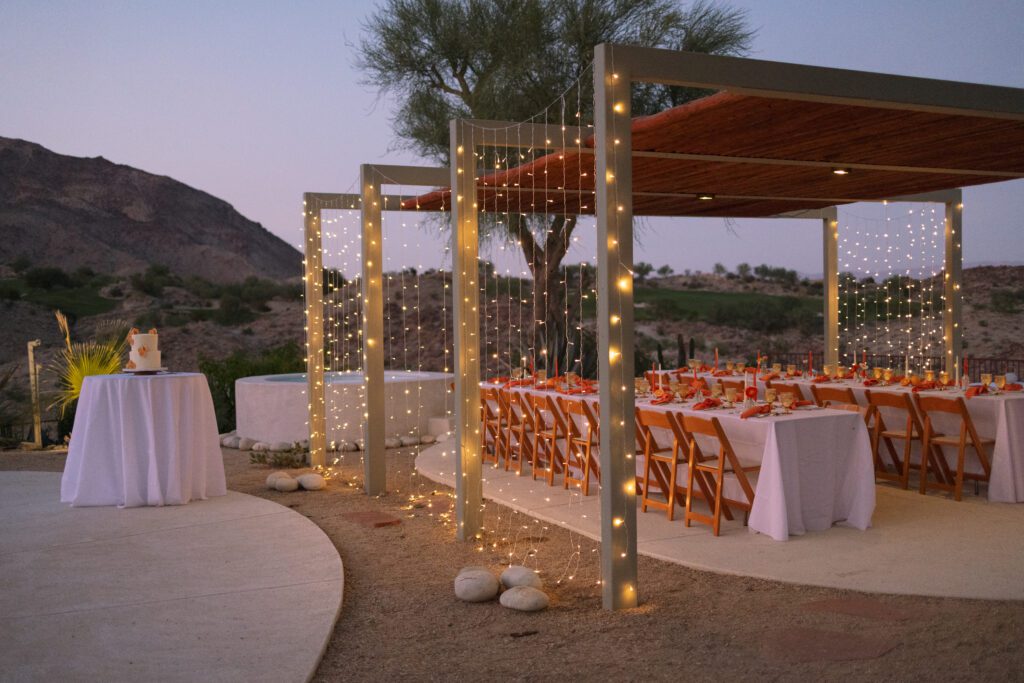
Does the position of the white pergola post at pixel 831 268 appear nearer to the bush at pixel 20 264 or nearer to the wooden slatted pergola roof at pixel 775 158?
the wooden slatted pergola roof at pixel 775 158

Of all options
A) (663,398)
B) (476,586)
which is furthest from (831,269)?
(476,586)

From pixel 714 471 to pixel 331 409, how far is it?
562 cm

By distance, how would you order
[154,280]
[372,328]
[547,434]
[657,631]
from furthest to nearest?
[154,280] < [547,434] < [372,328] < [657,631]

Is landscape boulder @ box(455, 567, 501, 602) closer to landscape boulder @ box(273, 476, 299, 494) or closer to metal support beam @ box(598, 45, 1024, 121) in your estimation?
metal support beam @ box(598, 45, 1024, 121)

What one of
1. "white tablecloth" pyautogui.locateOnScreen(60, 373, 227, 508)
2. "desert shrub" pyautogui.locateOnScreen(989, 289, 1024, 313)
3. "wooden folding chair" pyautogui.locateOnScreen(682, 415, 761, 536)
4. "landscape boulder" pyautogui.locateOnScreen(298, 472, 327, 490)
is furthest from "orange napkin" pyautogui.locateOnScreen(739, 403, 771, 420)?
"desert shrub" pyautogui.locateOnScreen(989, 289, 1024, 313)

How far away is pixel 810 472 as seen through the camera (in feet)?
17.7

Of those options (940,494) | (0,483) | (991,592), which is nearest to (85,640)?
(991,592)

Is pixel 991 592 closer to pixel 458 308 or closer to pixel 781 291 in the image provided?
pixel 458 308

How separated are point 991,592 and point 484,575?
8.14ft

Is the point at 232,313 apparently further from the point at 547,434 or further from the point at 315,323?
the point at 547,434

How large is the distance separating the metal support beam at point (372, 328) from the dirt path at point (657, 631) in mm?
2091

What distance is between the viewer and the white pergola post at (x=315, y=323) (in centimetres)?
852

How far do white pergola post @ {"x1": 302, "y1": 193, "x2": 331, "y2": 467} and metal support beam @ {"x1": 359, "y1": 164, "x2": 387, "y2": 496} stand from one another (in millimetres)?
1370

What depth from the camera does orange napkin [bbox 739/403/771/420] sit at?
552 cm
